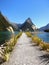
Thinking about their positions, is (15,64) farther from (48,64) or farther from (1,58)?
(48,64)

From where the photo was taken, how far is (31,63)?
11.2 meters

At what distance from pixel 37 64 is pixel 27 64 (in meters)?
0.65

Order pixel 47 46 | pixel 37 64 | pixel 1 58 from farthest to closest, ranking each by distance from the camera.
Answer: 1. pixel 47 46
2. pixel 1 58
3. pixel 37 64

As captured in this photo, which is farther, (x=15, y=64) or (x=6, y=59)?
(x=6, y=59)

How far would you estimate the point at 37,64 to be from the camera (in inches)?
432

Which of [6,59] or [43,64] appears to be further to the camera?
[6,59]

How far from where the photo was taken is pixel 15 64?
434 inches

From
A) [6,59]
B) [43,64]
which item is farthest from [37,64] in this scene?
[6,59]

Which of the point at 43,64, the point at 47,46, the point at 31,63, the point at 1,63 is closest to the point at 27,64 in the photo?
the point at 31,63

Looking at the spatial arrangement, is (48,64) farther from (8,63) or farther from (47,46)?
(47,46)

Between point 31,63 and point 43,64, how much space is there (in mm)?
800

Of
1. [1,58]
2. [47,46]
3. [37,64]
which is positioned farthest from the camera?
[47,46]

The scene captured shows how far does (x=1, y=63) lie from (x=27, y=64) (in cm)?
189

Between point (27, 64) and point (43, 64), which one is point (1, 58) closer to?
point (27, 64)
